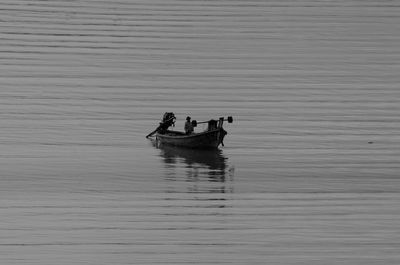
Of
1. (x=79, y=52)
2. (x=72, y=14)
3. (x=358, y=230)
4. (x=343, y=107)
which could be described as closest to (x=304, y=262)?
(x=358, y=230)

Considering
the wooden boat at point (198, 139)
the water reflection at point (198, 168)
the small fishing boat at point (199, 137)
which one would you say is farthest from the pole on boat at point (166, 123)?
the wooden boat at point (198, 139)

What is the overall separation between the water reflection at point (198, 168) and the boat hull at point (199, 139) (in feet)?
0.33

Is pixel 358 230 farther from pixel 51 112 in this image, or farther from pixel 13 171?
pixel 51 112

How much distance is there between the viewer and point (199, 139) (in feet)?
89.6

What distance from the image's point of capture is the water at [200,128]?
18828 mm

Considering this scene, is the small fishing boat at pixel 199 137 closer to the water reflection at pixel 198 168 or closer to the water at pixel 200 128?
the water reflection at pixel 198 168

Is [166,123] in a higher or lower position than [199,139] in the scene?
higher

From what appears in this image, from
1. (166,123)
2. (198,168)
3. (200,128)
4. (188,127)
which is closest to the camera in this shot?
(198,168)

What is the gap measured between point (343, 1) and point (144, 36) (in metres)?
7.08

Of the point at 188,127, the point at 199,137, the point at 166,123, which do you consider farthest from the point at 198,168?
the point at 166,123

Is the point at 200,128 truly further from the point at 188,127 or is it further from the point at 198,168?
the point at 198,168

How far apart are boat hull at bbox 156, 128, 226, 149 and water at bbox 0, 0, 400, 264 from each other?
0.80ft

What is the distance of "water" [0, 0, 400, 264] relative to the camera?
1883 centimetres

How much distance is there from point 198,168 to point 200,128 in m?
5.27
